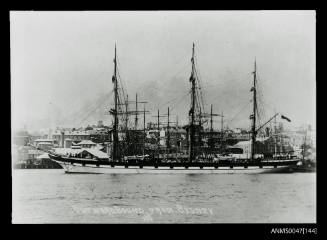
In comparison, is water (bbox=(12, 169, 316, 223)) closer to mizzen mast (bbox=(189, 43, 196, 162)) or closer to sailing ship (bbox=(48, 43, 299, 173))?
mizzen mast (bbox=(189, 43, 196, 162))

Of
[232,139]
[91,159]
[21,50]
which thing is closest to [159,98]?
[21,50]

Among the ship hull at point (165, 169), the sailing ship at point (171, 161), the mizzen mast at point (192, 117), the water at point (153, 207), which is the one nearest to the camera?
the water at point (153, 207)

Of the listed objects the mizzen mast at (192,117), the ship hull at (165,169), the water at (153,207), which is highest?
the mizzen mast at (192,117)

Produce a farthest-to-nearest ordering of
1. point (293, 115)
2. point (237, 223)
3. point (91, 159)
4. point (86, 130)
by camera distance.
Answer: point (91, 159), point (86, 130), point (293, 115), point (237, 223)

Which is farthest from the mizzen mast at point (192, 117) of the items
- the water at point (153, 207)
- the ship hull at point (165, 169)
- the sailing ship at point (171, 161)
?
the water at point (153, 207)

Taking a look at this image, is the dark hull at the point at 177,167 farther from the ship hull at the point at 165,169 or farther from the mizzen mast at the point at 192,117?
the mizzen mast at the point at 192,117

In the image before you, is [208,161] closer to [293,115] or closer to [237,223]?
[293,115]

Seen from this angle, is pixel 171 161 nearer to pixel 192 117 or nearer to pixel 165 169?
pixel 165 169

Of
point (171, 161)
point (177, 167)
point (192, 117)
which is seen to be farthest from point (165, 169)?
point (192, 117)

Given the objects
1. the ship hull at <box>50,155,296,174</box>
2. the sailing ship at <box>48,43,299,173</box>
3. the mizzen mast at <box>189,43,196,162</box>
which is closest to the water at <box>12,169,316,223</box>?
the mizzen mast at <box>189,43,196,162</box>

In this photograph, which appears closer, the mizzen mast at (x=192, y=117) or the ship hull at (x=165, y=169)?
the mizzen mast at (x=192, y=117)

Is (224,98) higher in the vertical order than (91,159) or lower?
higher
